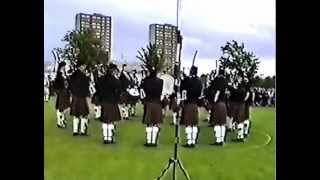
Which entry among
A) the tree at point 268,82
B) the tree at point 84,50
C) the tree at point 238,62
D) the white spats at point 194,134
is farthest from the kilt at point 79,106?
the tree at point 268,82

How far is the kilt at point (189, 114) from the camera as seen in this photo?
274 cm

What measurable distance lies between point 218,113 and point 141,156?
415 millimetres

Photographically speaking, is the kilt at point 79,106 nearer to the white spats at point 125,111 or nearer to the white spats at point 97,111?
the white spats at point 97,111

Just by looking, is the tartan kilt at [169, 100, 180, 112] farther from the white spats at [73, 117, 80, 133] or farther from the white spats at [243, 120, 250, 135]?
the white spats at [73, 117, 80, 133]

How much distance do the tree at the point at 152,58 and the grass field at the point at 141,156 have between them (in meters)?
0.21

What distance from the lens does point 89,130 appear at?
2793 mm

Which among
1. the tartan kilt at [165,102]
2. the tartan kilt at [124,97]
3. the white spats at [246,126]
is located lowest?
the white spats at [246,126]

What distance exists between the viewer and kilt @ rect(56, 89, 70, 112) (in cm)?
273

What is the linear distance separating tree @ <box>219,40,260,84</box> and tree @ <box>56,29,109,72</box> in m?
0.56

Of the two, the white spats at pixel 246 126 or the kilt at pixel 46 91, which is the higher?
the kilt at pixel 46 91

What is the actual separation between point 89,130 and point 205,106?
56 centimetres

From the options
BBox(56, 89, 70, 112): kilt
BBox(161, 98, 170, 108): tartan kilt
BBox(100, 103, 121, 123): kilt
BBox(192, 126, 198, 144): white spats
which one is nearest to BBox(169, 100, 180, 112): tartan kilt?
BBox(161, 98, 170, 108): tartan kilt
